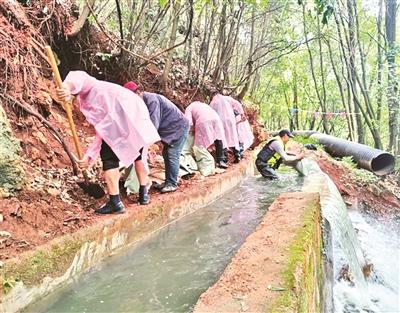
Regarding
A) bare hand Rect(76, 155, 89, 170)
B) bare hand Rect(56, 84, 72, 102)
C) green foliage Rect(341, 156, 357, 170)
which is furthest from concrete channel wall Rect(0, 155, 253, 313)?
green foliage Rect(341, 156, 357, 170)

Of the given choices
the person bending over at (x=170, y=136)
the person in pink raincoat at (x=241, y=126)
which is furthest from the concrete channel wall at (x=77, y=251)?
the person in pink raincoat at (x=241, y=126)

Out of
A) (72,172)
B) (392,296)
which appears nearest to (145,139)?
(72,172)

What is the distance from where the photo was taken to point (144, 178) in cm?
557

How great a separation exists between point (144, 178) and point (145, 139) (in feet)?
2.15

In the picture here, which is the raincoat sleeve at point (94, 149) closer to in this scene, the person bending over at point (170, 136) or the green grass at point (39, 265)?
the green grass at point (39, 265)

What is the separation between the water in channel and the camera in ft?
12.1

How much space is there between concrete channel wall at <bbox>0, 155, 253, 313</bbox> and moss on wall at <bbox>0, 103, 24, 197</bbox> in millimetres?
853

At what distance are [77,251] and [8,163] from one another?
1.14m

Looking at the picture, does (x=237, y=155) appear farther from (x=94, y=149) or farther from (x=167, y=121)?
(x=94, y=149)

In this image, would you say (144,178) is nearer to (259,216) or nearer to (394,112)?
(259,216)

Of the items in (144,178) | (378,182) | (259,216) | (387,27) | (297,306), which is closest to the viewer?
A: (297,306)

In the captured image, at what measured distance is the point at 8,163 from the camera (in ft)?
14.4

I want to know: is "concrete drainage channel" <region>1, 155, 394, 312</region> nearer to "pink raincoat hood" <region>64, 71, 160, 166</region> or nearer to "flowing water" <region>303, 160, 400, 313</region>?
"flowing water" <region>303, 160, 400, 313</region>

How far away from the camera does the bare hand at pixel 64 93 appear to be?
4452 mm
